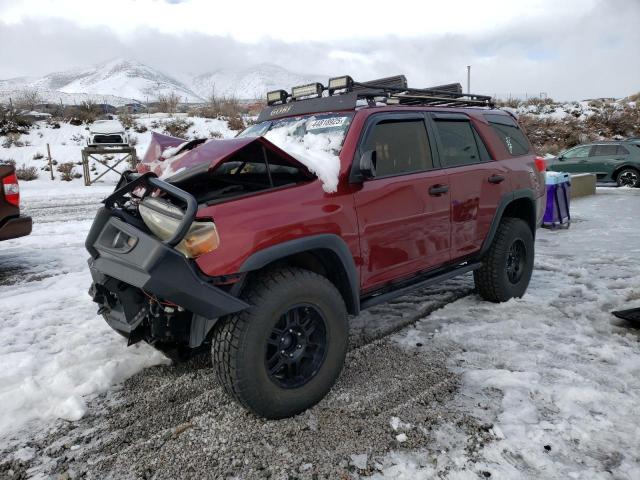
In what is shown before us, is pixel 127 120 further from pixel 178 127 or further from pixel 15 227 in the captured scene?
pixel 15 227

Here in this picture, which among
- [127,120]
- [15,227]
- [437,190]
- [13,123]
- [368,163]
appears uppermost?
[127,120]

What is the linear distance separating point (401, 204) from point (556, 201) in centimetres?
615

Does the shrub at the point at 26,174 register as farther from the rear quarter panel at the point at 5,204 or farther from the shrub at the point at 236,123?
the rear quarter panel at the point at 5,204

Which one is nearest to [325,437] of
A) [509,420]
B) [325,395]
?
[325,395]

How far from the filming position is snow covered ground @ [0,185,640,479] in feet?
7.57

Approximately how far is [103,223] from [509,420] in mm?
2515

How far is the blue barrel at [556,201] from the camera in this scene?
8273mm

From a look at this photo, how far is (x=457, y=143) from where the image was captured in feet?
13.1

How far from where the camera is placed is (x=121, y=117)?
82.4ft

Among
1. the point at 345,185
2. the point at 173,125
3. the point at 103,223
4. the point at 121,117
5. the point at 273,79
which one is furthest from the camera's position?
the point at 273,79

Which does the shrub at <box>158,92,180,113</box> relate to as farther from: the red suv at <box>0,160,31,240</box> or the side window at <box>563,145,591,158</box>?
the red suv at <box>0,160,31,240</box>

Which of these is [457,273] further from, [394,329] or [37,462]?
[37,462]

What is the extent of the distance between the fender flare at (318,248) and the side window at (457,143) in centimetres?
136

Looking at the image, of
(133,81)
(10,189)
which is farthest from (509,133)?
(133,81)
